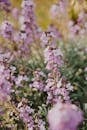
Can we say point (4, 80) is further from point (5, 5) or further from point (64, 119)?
point (5, 5)

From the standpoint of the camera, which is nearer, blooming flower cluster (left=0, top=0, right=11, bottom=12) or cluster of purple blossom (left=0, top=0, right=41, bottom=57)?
cluster of purple blossom (left=0, top=0, right=41, bottom=57)

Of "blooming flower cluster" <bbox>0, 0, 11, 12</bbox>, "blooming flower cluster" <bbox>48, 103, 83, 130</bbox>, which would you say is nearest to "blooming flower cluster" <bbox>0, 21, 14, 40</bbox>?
"blooming flower cluster" <bbox>0, 0, 11, 12</bbox>

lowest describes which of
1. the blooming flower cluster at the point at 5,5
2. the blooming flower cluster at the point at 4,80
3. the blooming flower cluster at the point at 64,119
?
the blooming flower cluster at the point at 64,119

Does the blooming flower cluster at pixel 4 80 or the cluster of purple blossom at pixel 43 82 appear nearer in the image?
the cluster of purple blossom at pixel 43 82

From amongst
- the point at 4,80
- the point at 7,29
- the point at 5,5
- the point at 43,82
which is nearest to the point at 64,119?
the point at 4,80

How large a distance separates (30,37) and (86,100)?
1003 millimetres

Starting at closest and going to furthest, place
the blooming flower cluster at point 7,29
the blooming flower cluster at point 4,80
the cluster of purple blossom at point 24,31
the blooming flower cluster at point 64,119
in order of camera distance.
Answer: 1. the blooming flower cluster at point 64,119
2. the blooming flower cluster at point 4,80
3. the blooming flower cluster at point 7,29
4. the cluster of purple blossom at point 24,31

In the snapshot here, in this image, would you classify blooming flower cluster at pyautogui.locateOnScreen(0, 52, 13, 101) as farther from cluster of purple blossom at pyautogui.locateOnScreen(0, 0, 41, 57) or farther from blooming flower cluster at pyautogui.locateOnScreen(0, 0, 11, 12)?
blooming flower cluster at pyautogui.locateOnScreen(0, 0, 11, 12)

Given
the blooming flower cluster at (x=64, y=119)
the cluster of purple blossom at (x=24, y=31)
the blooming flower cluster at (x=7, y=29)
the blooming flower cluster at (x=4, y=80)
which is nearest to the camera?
the blooming flower cluster at (x=64, y=119)

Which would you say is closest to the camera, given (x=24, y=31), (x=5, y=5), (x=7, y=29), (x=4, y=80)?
(x=4, y=80)

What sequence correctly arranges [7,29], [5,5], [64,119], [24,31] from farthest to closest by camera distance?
[5,5] < [24,31] < [7,29] < [64,119]

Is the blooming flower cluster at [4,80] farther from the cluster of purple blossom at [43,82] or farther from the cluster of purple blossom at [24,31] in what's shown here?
the cluster of purple blossom at [24,31]

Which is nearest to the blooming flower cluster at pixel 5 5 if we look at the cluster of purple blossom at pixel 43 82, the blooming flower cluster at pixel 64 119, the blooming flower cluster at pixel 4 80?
the cluster of purple blossom at pixel 43 82

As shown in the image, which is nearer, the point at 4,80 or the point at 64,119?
the point at 64,119
